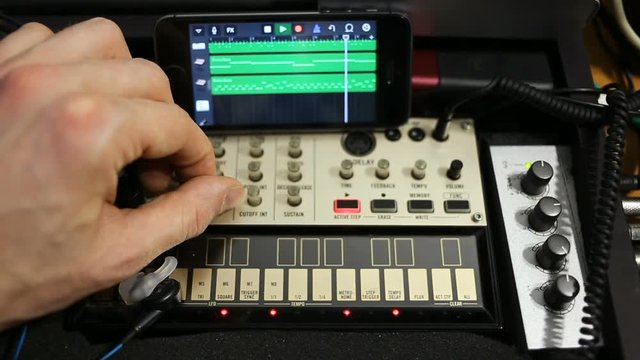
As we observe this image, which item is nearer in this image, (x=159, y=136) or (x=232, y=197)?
(x=159, y=136)

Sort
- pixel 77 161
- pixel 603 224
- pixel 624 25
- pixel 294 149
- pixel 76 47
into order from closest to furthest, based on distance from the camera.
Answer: pixel 77 161, pixel 76 47, pixel 603 224, pixel 294 149, pixel 624 25

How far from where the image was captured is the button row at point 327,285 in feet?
2.56

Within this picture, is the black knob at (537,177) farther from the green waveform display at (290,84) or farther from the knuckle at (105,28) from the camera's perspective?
the knuckle at (105,28)

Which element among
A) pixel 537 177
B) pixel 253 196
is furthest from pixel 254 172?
pixel 537 177

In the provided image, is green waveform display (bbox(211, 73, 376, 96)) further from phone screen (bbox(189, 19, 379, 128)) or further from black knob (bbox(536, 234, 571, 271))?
black knob (bbox(536, 234, 571, 271))

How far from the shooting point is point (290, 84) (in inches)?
33.7

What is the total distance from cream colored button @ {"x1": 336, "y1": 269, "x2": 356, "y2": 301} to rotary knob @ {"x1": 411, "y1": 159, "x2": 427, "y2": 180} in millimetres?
159

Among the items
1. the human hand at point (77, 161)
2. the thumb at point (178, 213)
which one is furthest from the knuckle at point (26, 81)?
the thumb at point (178, 213)

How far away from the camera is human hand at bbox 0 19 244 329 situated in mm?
559

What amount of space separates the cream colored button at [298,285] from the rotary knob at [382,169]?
168 mm

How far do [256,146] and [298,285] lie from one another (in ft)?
0.69

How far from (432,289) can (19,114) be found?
511 millimetres

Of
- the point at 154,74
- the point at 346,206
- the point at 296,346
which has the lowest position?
the point at 296,346

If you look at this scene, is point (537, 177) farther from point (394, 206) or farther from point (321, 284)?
point (321, 284)
